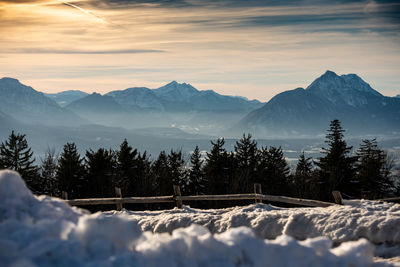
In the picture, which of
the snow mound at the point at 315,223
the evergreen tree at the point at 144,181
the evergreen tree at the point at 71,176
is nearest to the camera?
the snow mound at the point at 315,223

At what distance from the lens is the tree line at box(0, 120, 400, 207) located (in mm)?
36156

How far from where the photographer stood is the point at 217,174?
133 ft

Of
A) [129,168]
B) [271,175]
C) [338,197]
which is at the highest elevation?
[338,197]

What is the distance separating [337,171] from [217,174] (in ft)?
Answer: 40.2

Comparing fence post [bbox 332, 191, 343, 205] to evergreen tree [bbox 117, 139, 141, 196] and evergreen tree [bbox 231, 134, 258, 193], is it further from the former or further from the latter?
evergreen tree [bbox 117, 139, 141, 196]

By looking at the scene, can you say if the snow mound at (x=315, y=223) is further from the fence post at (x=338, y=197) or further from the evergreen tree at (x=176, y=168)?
the evergreen tree at (x=176, y=168)

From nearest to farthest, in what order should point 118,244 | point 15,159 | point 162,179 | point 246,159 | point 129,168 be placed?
point 118,244
point 129,168
point 15,159
point 162,179
point 246,159

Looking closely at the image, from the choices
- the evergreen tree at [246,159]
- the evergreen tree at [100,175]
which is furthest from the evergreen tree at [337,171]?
the evergreen tree at [100,175]

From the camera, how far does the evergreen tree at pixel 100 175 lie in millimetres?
37438

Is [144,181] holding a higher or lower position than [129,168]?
lower

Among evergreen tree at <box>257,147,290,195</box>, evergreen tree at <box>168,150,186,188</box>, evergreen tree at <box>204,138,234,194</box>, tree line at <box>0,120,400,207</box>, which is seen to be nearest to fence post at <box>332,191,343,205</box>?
tree line at <box>0,120,400,207</box>

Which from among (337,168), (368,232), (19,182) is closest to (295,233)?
Answer: (368,232)

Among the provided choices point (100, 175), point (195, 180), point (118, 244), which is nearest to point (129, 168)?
point (100, 175)

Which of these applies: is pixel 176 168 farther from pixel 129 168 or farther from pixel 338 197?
pixel 338 197
